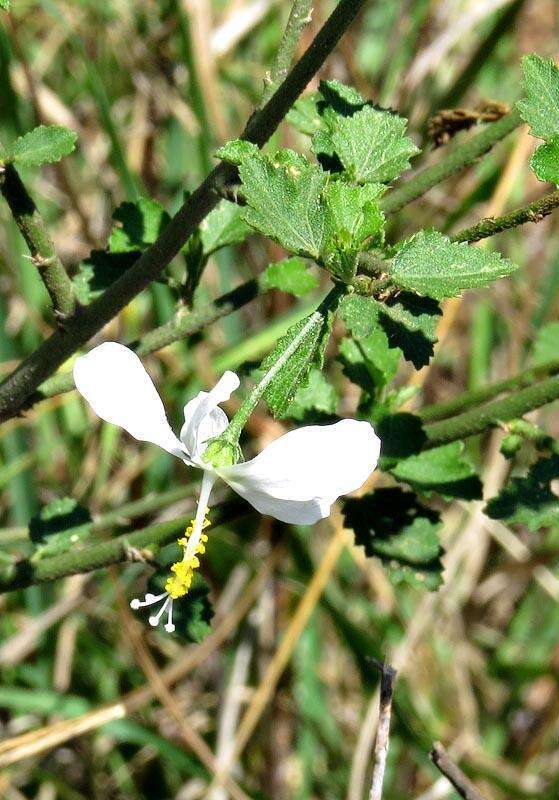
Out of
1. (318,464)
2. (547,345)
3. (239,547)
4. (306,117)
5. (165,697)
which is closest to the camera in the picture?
(318,464)

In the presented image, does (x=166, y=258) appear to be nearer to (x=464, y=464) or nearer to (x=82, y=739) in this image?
(x=464, y=464)

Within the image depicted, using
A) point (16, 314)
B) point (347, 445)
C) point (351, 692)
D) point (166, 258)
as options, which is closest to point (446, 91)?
point (16, 314)

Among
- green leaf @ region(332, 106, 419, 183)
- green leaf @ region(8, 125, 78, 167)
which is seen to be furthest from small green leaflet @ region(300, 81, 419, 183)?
green leaf @ region(8, 125, 78, 167)

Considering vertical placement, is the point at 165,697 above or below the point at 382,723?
below

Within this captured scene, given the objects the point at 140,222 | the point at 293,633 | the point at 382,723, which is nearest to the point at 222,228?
the point at 140,222

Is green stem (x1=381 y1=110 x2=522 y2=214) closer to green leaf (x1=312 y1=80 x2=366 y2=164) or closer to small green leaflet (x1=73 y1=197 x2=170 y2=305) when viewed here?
green leaf (x1=312 y1=80 x2=366 y2=164)

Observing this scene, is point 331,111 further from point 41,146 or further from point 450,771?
point 450,771

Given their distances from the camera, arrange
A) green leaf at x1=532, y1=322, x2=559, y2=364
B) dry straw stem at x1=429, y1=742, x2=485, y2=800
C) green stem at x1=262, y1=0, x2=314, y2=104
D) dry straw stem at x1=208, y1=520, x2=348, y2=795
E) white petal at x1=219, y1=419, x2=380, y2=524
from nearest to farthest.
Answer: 1. white petal at x1=219, y1=419, x2=380, y2=524
2. green stem at x1=262, y1=0, x2=314, y2=104
3. dry straw stem at x1=429, y1=742, x2=485, y2=800
4. green leaf at x1=532, y1=322, x2=559, y2=364
5. dry straw stem at x1=208, y1=520, x2=348, y2=795
